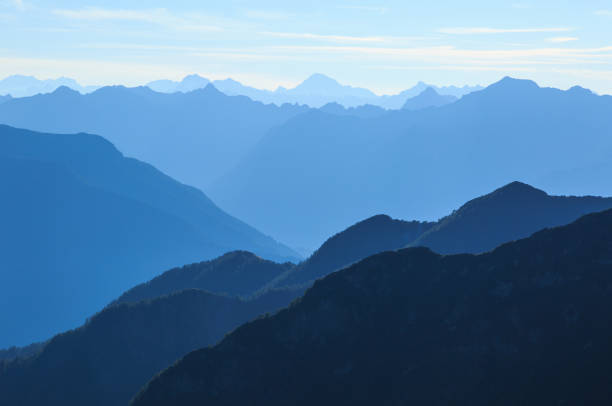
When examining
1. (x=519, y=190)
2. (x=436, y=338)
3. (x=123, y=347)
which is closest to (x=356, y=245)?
(x=519, y=190)

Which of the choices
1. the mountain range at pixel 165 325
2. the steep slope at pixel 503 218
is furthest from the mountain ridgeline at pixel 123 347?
the steep slope at pixel 503 218

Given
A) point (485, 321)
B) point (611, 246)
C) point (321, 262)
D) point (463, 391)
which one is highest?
point (321, 262)

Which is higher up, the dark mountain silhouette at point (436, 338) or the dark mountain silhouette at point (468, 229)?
the dark mountain silhouette at point (468, 229)

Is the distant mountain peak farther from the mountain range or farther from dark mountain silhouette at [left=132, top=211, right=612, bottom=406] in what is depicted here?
dark mountain silhouette at [left=132, top=211, right=612, bottom=406]

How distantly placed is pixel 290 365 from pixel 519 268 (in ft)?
91.3

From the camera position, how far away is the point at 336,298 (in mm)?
96188

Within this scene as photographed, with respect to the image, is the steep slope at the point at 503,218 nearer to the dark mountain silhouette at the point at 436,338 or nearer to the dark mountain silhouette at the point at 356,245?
the dark mountain silhouette at the point at 356,245

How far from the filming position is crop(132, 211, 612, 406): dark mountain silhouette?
73375mm

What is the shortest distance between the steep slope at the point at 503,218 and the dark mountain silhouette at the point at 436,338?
56.8 m

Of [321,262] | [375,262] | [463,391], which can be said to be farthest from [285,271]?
[463,391]

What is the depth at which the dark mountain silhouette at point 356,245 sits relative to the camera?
17538 cm

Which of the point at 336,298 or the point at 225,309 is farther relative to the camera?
→ the point at 225,309

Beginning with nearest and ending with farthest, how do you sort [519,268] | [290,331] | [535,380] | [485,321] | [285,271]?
[535,380], [485,321], [519,268], [290,331], [285,271]

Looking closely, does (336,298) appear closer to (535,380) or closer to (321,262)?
(535,380)
